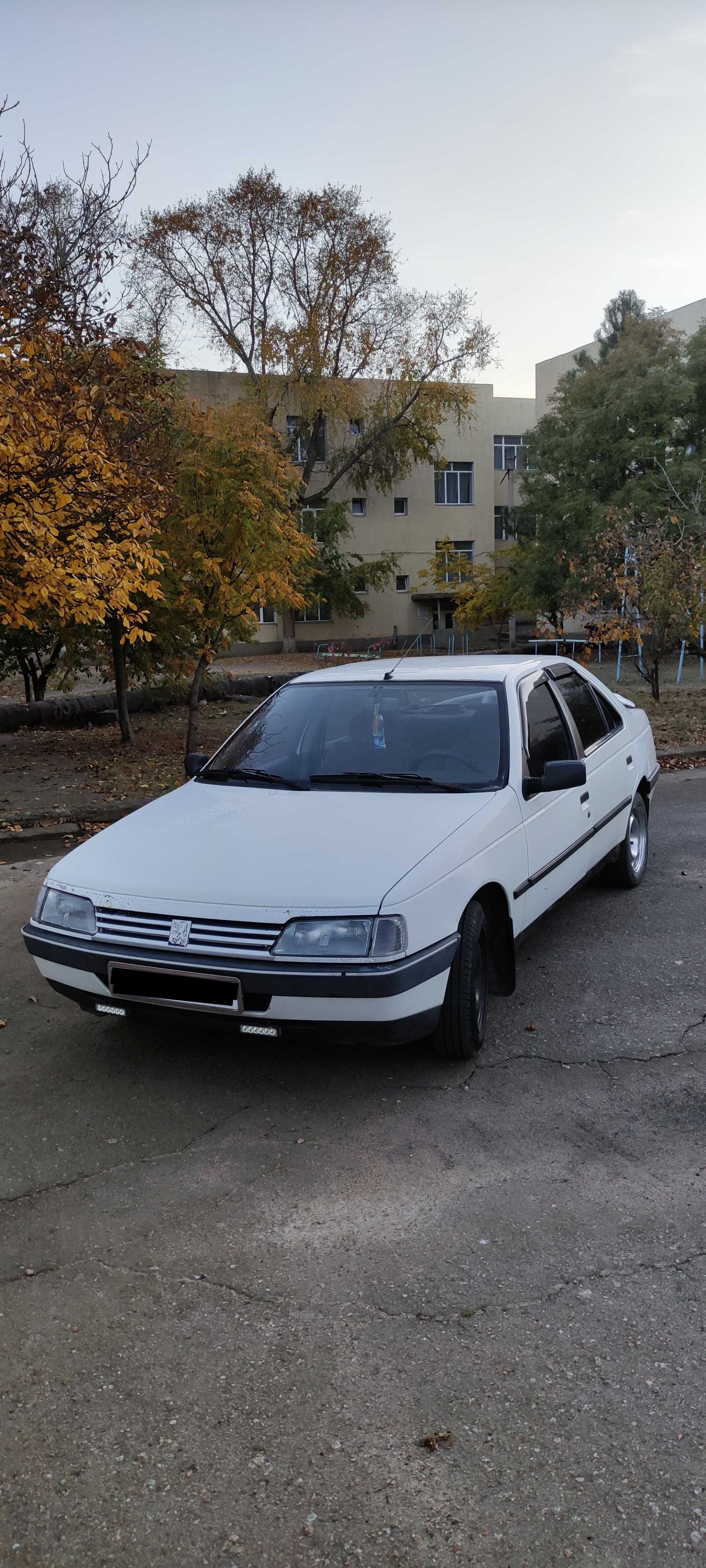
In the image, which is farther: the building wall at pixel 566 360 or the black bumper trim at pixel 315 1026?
the building wall at pixel 566 360

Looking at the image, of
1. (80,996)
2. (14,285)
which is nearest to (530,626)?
(14,285)

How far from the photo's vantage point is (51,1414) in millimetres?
2434

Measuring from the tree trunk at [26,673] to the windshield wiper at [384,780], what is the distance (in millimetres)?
13653

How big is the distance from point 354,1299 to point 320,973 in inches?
40.3

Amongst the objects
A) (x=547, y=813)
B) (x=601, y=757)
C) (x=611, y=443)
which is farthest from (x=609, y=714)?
(x=611, y=443)

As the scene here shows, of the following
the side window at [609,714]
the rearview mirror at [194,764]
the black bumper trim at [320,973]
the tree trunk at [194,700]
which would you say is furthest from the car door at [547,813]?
the tree trunk at [194,700]

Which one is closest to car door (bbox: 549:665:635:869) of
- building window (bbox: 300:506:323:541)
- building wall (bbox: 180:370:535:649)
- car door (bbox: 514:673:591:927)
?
car door (bbox: 514:673:591:927)

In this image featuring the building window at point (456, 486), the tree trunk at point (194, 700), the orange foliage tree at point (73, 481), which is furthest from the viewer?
the building window at point (456, 486)

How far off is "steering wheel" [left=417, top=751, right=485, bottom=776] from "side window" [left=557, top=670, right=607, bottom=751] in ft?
3.65

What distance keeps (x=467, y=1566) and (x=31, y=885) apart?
19.0ft

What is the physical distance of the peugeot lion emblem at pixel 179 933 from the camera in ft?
12.1

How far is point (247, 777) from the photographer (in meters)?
4.97

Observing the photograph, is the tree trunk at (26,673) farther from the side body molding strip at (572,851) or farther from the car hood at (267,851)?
the car hood at (267,851)

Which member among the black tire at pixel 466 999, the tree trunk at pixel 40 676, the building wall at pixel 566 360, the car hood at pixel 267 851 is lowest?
the tree trunk at pixel 40 676
